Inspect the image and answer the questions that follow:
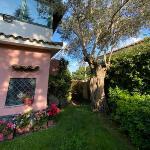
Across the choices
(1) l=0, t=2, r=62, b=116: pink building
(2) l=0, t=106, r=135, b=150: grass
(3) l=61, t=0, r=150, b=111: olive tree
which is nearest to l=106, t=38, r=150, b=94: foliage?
(3) l=61, t=0, r=150, b=111: olive tree

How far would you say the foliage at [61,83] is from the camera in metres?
13.4

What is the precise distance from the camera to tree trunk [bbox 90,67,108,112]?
39.1ft

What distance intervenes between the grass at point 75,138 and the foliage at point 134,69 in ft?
9.41

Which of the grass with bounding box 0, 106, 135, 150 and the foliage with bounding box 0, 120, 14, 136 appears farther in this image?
the foliage with bounding box 0, 120, 14, 136

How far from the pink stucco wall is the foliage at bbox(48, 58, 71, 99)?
280 centimetres

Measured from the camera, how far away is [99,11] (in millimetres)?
11695

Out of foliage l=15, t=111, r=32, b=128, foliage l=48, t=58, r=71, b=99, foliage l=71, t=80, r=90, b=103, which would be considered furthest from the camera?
foliage l=71, t=80, r=90, b=103

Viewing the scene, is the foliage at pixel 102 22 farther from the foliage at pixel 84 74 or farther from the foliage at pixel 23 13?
the foliage at pixel 84 74

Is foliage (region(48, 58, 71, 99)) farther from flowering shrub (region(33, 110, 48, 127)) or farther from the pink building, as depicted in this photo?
flowering shrub (region(33, 110, 48, 127))

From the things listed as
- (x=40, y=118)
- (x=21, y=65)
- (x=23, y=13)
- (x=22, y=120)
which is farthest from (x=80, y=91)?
(x=22, y=120)

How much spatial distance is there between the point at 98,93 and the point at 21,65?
515 centimetres

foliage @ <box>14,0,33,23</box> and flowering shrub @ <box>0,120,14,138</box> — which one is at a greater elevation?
foliage @ <box>14,0,33,23</box>

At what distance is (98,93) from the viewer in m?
12.0

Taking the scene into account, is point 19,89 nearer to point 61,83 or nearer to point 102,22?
point 61,83
